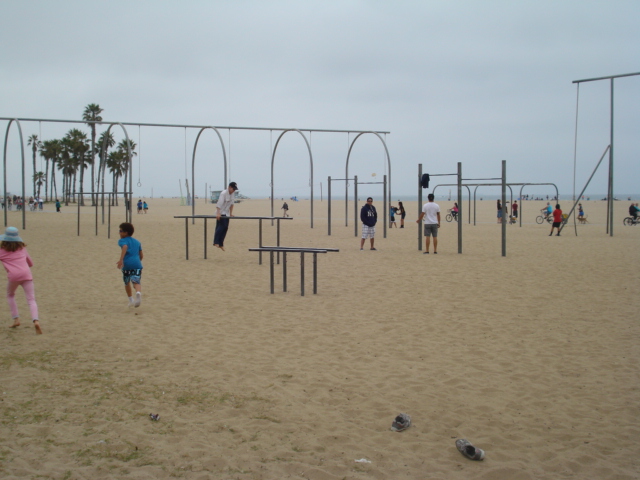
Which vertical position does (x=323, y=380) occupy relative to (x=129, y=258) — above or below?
below

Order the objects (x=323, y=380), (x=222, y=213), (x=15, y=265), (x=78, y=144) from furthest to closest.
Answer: (x=78, y=144), (x=222, y=213), (x=15, y=265), (x=323, y=380)

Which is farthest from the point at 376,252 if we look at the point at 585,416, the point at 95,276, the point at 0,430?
the point at 0,430

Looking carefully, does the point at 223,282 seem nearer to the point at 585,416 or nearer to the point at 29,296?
the point at 29,296

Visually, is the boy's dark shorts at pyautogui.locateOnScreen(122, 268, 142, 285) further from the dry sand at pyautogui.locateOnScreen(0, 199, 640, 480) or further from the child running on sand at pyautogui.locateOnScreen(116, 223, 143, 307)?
the dry sand at pyautogui.locateOnScreen(0, 199, 640, 480)

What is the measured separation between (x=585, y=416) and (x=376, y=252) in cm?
1096

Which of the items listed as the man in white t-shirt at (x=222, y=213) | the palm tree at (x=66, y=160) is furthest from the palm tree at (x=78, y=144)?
the man in white t-shirt at (x=222, y=213)

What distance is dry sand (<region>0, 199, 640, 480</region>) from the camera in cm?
336

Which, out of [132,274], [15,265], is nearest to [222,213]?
[132,274]

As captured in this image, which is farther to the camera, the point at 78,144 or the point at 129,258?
the point at 78,144

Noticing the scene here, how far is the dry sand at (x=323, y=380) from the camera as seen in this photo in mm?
3363

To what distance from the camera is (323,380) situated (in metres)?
Answer: 4.76

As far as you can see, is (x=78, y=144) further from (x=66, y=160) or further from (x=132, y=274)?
(x=132, y=274)

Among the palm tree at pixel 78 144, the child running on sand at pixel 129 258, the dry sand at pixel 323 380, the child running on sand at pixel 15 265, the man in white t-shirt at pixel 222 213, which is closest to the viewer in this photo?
→ the dry sand at pixel 323 380

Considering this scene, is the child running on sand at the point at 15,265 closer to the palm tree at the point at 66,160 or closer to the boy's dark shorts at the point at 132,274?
the boy's dark shorts at the point at 132,274
